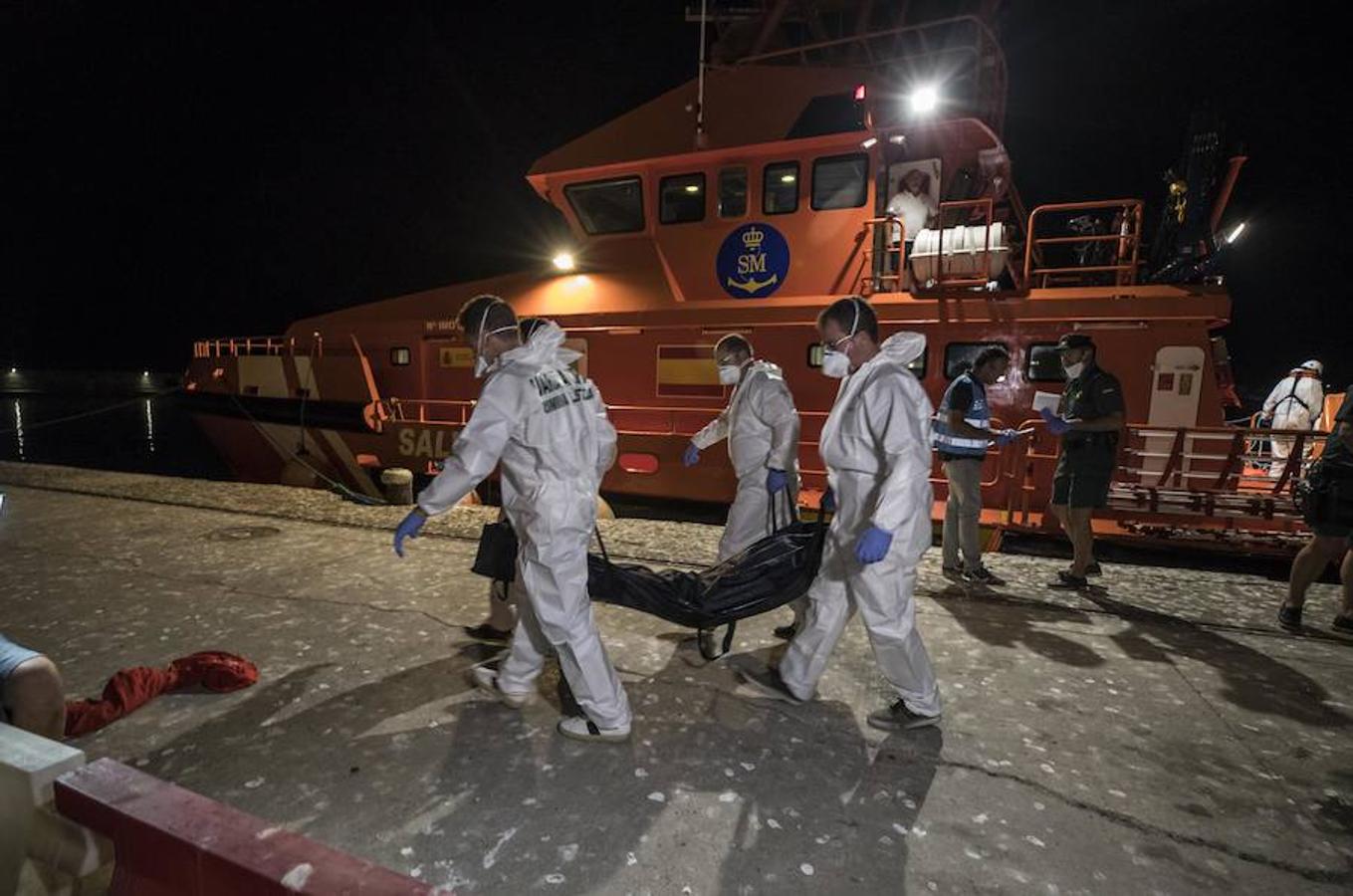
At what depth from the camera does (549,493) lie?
95.5 inches

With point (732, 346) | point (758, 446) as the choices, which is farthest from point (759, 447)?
point (732, 346)

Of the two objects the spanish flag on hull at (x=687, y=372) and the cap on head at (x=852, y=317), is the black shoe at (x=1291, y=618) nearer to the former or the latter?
the cap on head at (x=852, y=317)

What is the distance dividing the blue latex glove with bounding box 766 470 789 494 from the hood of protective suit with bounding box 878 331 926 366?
1.07m

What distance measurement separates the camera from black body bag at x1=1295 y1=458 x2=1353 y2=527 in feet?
11.4

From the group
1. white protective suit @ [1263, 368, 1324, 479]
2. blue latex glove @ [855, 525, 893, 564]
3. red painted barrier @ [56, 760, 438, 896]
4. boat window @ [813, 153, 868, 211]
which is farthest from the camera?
boat window @ [813, 153, 868, 211]

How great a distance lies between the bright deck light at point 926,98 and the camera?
22.3 ft

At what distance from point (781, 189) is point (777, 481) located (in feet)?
15.2

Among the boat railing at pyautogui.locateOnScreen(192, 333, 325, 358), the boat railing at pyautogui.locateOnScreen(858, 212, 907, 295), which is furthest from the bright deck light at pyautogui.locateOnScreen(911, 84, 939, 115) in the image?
the boat railing at pyautogui.locateOnScreen(192, 333, 325, 358)

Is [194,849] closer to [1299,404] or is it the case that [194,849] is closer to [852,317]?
[852,317]

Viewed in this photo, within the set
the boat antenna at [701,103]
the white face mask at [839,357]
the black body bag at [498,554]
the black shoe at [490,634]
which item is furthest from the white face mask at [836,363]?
the boat antenna at [701,103]

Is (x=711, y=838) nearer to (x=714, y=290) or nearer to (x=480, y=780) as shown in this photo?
(x=480, y=780)

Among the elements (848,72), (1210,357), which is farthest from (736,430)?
(848,72)

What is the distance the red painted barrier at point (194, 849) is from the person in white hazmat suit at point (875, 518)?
186 centimetres

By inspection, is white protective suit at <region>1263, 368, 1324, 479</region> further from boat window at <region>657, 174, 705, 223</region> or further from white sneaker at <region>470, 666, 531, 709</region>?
white sneaker at <region>470, 666, 531, 709</region>
